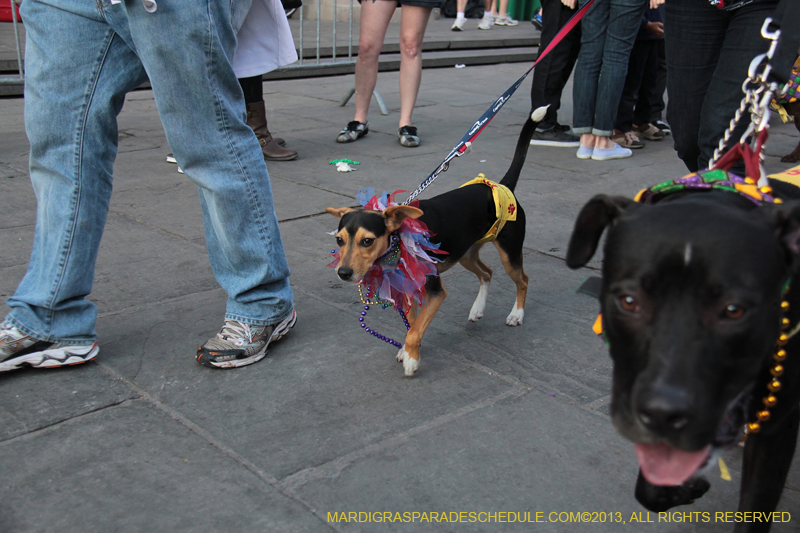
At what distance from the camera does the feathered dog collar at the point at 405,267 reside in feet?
10.1

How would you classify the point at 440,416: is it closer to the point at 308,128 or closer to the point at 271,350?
the point at 271,350

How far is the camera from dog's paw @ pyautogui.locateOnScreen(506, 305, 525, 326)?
3555 mm

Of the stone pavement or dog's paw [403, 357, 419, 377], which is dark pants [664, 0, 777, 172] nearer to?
the stone pavement

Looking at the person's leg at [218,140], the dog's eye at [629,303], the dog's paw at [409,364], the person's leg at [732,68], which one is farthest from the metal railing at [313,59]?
the dog's eye at [629,303]

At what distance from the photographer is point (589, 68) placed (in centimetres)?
647

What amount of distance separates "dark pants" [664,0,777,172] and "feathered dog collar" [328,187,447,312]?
1276 millimetres

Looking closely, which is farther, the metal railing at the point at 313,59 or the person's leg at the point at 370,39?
the metal railing at the point at 313,59

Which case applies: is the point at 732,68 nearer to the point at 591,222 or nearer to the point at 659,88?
the point at 591,222

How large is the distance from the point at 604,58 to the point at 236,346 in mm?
4706

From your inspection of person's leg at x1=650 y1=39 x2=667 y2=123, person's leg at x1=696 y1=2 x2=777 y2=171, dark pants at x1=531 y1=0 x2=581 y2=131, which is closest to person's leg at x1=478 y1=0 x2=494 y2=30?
person's leg at x1=650 y1=39 x2=667 y2=123

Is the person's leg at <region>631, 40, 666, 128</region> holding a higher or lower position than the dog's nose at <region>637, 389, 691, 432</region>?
lower

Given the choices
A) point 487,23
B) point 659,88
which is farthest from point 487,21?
point 659,88

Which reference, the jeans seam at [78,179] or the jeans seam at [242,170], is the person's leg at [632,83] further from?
the jeans seam at [78,179]

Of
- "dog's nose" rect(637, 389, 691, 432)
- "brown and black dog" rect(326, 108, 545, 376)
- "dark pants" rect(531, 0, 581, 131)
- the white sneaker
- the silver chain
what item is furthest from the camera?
the white sneaker
